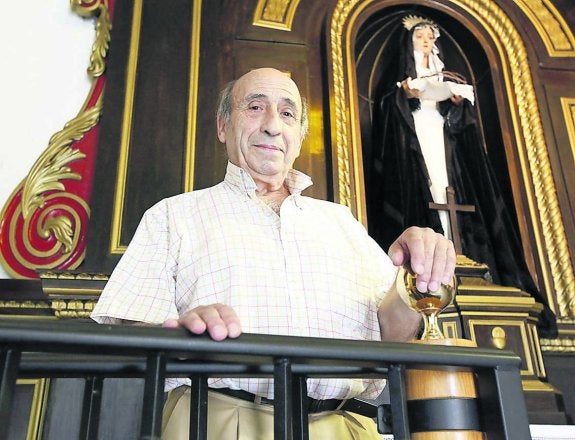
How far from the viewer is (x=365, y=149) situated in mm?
2357

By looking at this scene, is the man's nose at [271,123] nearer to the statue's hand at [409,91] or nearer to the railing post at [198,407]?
the railing post at [198,407]

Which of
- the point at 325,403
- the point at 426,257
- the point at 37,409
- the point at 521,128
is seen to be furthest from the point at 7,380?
the point at 521,128

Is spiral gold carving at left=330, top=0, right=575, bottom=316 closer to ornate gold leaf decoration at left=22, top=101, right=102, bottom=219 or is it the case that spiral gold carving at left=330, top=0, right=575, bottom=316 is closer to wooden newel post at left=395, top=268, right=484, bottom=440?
ornate gold leaf decoration at left=22, top=101, right=102, bottom=219

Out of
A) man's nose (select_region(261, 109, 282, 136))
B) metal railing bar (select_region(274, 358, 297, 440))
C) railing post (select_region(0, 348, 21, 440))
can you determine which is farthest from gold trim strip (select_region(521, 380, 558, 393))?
railing post (select_region(0, 348, 21, 440))

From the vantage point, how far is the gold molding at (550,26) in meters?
A: 2.42

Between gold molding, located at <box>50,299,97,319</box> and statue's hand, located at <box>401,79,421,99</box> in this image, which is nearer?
gold molding, located at <box>50,299,97,319</box>

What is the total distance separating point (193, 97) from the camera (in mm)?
1944

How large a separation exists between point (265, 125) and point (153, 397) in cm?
73

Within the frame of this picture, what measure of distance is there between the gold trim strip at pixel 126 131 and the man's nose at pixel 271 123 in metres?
0.74

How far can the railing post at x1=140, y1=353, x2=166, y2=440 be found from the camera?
1.35 feet

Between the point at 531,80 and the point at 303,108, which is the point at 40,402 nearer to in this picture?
the point at 303,108

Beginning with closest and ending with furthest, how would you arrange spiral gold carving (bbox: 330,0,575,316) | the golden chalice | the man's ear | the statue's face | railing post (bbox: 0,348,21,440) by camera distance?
railing post (bbox: 0,348,21,440) < the golden chalice < the man's ear < spiral gold carving (bbox: 330,0,575,316) < the statue's face

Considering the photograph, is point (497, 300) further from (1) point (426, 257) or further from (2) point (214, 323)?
(2) point (214, 323)

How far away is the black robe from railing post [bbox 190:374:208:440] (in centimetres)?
149
